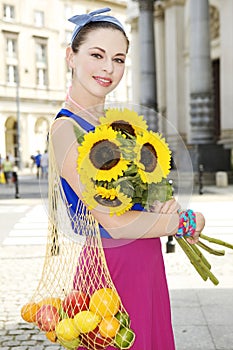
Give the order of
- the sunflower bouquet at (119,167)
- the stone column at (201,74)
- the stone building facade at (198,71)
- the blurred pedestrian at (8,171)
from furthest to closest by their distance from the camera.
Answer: the blurred pedestrian at (8,171), the stone building facade at (198,71), the stone column at (201,74), the sunflower bouquet at (119,167)

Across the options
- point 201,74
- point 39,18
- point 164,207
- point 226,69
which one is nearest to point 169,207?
point 164,207

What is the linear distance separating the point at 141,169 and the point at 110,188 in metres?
0.14

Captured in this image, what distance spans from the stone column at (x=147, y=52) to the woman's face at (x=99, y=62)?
72.9ft

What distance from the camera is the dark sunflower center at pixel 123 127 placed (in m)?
2.03

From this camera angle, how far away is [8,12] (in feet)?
170

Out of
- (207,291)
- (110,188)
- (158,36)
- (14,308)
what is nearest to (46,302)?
(110,188)

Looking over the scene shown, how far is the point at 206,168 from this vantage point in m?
19.0

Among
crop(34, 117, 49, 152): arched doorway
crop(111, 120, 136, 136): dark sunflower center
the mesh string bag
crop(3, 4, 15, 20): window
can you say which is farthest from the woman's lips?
crop(3, 4, 15, 20): window

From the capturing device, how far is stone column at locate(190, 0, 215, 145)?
1886 centimetres

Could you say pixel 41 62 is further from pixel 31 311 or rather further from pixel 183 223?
pixel 183 223

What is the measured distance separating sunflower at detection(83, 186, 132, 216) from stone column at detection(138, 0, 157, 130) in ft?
74.2

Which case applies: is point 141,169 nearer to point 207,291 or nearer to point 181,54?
point 207,291

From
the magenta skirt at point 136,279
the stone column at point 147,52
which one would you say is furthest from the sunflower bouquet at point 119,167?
the stone column at point 147,52

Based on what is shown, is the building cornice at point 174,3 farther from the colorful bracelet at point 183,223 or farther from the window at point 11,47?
the window at point 11,47
